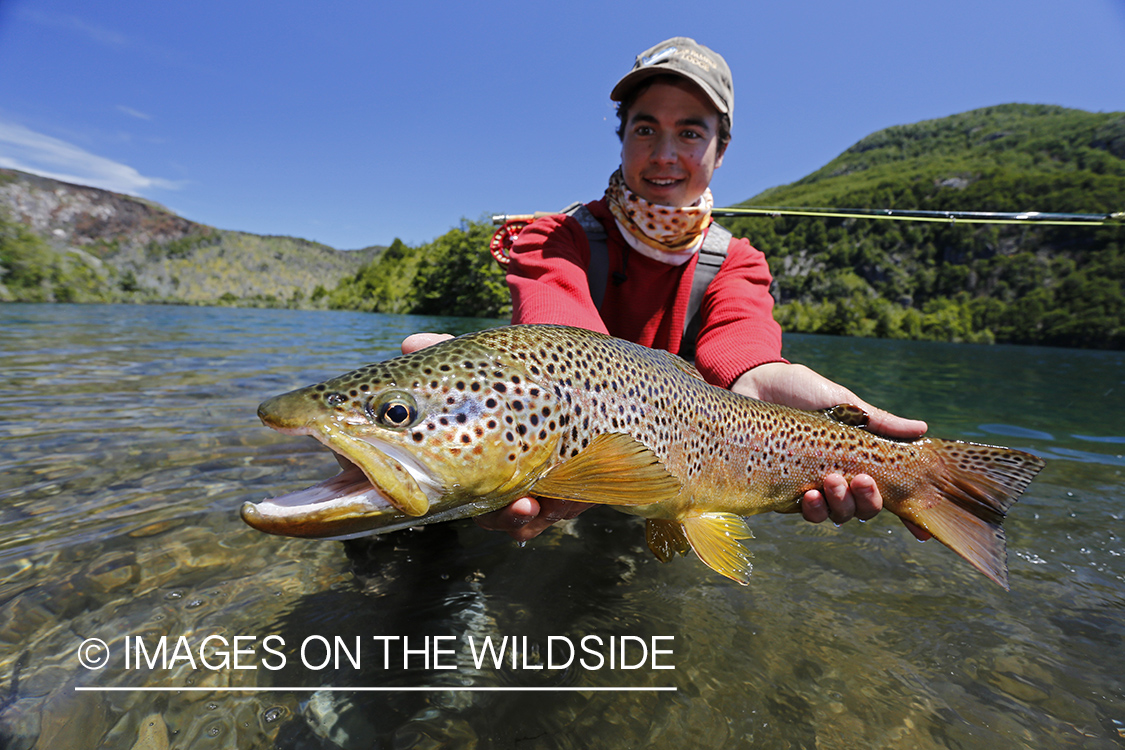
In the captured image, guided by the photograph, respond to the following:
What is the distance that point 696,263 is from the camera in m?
4.16

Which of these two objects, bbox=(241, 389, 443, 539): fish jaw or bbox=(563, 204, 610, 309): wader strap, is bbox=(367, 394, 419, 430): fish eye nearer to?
bbox=(241, 389, 443, 539): fish jaw

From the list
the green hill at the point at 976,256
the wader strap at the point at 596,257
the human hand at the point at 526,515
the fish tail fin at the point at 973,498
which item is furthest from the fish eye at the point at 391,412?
the green hill at the point at 976,256

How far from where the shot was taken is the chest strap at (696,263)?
13.1 ft

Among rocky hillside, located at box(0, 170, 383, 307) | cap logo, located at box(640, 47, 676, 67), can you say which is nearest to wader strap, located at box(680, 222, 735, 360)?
cap logo, located at box(640, 47, 676, 67)

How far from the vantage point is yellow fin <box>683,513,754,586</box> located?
2236 millimetres

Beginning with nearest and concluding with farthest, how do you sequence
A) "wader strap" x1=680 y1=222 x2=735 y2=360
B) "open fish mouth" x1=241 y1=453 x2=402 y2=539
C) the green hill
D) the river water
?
1. "open fish mouth" x1=241 y1=453 x2=402 y2=539
2. the river water
3. "wader strap" x1=680 y1=222 x2=735 y2=360
4. the green hill

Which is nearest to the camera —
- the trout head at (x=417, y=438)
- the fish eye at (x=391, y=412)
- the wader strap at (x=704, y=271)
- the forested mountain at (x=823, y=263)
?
the trout head at (x=417, y=438)

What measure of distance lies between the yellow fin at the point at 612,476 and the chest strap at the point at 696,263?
2274 mm

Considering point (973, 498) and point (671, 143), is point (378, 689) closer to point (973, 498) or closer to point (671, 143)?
point (973, 498)

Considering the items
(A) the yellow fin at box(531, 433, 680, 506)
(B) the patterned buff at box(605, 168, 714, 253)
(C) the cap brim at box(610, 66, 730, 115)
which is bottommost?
(A) the yellow fin at box(531, 433, 680, 506)

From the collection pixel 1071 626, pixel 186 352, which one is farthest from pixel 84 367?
pixel 1071 626

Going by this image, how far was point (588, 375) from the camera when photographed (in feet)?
7.14

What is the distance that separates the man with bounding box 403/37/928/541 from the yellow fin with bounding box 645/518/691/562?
3.11ft

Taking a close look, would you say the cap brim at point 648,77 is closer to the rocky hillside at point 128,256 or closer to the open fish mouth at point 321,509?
the open fish mouth at point 321,509
